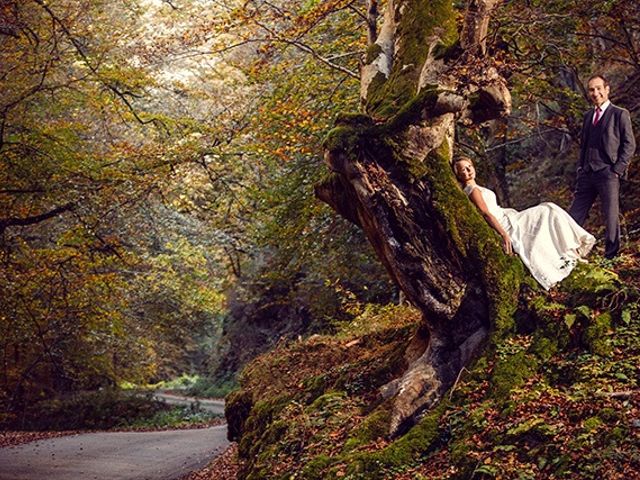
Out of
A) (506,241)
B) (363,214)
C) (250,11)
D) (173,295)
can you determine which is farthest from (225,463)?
(173,295)

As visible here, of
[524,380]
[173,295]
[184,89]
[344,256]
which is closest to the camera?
[524,380]

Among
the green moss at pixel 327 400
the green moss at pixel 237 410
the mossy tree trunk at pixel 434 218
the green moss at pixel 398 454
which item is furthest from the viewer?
the green moss at pixel 237 410

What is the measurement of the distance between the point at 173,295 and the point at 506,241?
19500mm

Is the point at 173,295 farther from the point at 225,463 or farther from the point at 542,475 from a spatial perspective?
the point at 542,475

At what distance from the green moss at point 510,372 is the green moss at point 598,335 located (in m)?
0.51

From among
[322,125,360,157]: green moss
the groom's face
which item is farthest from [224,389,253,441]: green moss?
the groom's face

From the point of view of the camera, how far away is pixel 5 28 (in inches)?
385

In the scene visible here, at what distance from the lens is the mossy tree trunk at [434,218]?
256 inches

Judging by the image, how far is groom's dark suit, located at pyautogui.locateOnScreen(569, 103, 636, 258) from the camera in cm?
718

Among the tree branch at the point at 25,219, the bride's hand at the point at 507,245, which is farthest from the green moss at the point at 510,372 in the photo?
the tree branch at the point at 25,219

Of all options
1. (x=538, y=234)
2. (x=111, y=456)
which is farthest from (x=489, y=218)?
(x=111, y=456)

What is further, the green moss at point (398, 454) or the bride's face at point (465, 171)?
the bride's face at point (465, 171)

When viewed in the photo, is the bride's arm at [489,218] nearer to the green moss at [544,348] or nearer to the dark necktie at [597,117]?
the green moss at [544,348]

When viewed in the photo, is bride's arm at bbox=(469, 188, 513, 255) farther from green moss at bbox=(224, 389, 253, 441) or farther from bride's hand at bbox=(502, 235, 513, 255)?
green moss at bbox=(224, 389, 253, 441)
